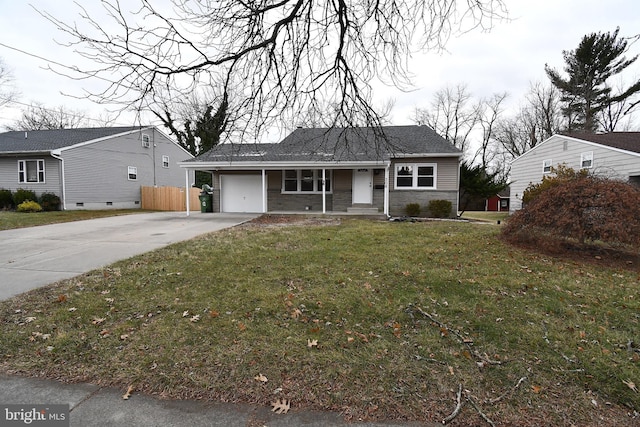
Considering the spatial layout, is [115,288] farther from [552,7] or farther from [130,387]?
[552,7]

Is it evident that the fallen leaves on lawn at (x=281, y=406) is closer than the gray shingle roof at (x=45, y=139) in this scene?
Yes

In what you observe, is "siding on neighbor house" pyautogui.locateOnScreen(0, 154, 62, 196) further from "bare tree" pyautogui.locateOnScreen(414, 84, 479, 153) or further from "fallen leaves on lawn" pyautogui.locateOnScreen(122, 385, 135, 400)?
"bare tree" pyautogui.locateOnScreen(414, 84, 479, 153)

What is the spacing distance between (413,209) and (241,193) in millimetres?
9176

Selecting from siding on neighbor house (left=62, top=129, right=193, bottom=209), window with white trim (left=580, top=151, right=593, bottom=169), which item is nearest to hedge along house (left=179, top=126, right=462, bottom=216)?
siding on neighbor house (left=62, top=129, right=193, bottom=209)

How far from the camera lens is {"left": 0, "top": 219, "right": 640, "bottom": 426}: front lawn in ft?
7.72

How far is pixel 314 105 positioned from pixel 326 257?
115 inches

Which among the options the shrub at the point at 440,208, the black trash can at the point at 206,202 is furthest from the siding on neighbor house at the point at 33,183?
the shrub at the point at 440,208

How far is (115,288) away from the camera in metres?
4.54

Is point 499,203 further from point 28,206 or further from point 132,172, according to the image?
point 28,206

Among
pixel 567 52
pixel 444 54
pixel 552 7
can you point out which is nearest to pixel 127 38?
pixel 444 54

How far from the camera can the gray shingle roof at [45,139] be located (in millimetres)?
18078

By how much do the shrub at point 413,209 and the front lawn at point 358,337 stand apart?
32.7 feet

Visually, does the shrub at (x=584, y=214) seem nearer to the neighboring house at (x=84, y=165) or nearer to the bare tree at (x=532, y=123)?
the neighboring house at (x=84, y=165)

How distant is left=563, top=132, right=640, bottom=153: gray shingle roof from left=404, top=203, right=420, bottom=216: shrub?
916 centimetres
